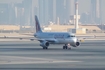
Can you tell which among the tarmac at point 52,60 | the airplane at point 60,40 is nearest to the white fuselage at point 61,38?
the airplane at point 60,40

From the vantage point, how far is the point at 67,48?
57.5 metres

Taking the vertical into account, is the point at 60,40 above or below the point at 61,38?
below

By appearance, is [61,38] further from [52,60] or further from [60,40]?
[52,60]

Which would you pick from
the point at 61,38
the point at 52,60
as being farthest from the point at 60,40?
the point at 52,60

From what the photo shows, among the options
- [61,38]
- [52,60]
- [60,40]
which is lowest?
[52,60]

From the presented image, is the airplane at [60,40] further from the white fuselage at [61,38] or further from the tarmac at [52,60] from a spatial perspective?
the tarmac at [52,60]

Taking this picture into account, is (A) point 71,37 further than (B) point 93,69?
Yes

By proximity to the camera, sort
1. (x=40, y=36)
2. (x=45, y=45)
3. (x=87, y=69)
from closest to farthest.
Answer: (x=87, y=69), (x=45, y=45), (x=40, y=36)

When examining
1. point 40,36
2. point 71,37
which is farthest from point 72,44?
point 40,36

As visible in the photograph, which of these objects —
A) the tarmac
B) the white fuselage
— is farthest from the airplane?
the tarmac

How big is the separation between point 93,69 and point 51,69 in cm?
269

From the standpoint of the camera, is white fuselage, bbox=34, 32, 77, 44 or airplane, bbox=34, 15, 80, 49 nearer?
airplane, bbox=34, 15, 80, 49

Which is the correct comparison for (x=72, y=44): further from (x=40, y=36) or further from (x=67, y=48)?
(x=40, y=36)

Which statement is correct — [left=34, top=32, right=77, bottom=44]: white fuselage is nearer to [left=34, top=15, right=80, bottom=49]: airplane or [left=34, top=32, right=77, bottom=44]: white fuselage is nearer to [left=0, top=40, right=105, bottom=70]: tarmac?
[left=34, top=15, right=80, bottom=49]: airplane
